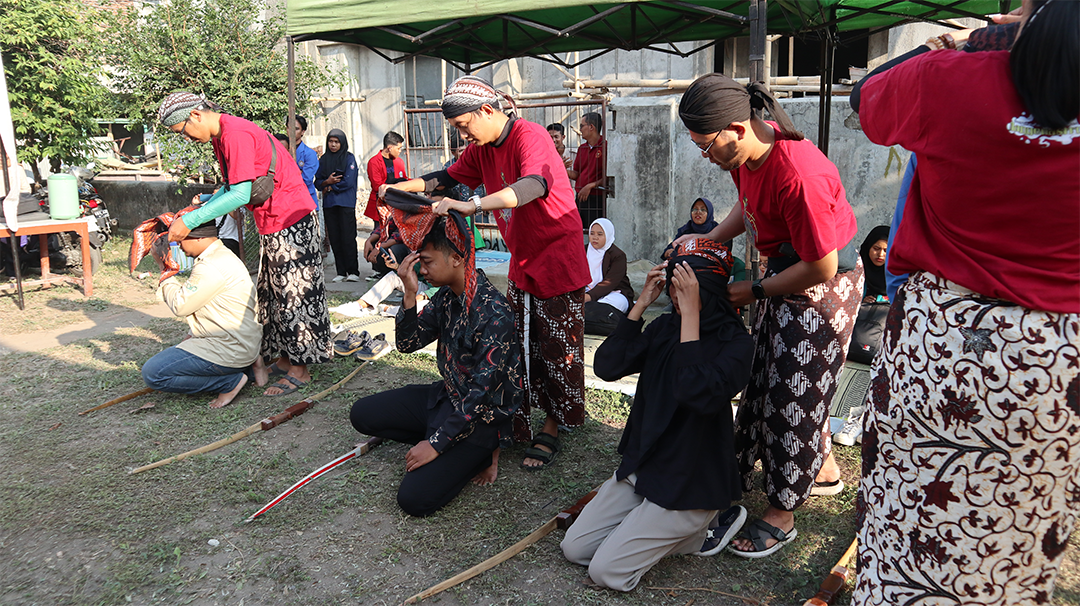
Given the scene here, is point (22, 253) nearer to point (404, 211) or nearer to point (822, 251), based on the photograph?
point (404, 211)

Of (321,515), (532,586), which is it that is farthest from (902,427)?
(321,515)

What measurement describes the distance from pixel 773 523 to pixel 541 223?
171cm

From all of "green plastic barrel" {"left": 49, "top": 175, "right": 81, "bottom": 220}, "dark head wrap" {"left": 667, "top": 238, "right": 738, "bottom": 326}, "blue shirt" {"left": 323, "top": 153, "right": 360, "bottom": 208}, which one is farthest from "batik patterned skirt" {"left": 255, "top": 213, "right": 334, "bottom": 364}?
"green plastic barrel" {"left": 49, "top": 175, "right": 81, "bottom": 220}

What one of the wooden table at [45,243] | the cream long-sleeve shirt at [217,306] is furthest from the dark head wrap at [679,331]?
the wooden table at [45,243]

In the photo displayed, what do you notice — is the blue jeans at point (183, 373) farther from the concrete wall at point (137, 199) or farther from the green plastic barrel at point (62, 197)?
the concrete wall at point (137, 199)

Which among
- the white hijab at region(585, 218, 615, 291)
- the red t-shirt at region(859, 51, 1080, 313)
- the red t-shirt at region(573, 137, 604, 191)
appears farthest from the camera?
the red t-shirt at region(573, 137, 604, 191)

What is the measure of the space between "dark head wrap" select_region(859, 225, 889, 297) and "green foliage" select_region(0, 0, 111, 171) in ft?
32.9

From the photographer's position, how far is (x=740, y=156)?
8.14 feet

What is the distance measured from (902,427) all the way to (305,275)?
3.83 m

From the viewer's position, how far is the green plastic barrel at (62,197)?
24.6ft

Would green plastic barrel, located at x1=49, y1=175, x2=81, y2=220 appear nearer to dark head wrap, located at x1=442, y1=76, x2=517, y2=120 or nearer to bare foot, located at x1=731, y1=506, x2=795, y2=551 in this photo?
dark head wrap, located at x1=442, y1=76, x2=517, y2=120

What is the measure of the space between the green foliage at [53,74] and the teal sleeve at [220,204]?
7141mm

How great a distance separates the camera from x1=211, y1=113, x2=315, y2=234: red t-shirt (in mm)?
4223

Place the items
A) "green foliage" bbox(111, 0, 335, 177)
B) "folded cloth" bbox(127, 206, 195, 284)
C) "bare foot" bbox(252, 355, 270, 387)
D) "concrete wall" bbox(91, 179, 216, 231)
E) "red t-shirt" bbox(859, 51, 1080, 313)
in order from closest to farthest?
"red t-shirt" bbox(859, 51, 1080, 313) < "folded cloth" bbox(127, 206, 195, 284) < "bare foot" bbox(252, 355, 270, 387) < "green foliage" bbox(111, 0, 335, 177) < "concrete wall" bbox(91, 179, 216, 231)
